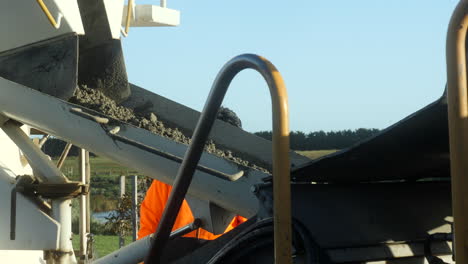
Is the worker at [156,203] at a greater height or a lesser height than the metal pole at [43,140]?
lesser

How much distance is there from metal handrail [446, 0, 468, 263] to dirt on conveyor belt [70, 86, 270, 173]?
96.3 inches

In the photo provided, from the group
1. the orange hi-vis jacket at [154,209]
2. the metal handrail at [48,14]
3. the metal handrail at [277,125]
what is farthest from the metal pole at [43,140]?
the metal handrail at [277,125]

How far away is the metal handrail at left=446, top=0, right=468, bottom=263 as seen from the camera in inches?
53.7

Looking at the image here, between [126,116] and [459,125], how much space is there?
2.93 meters

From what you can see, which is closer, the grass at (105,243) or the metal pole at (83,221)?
the metal pole at (83,221)

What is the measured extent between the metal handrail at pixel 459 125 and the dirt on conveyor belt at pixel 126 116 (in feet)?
8.02

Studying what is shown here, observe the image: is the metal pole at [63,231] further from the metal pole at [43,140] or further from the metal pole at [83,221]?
the metal pole at [83,221]

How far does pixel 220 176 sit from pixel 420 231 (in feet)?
4.39

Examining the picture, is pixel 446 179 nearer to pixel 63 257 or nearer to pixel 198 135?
pixel 198 135

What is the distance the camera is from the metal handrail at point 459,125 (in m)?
1.36

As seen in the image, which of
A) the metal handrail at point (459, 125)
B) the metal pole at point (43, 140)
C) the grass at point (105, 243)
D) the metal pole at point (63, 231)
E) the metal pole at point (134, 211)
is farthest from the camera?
the grass at point (105, 243)

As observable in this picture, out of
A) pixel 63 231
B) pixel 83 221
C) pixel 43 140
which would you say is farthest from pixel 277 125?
pixel 83 221

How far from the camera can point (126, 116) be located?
4.12 m

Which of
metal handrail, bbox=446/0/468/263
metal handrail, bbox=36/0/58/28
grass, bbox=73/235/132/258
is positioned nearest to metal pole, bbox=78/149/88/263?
metal handrail, bbox=36/0/58/28
